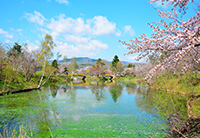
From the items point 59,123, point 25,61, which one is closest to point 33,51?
point 25,61

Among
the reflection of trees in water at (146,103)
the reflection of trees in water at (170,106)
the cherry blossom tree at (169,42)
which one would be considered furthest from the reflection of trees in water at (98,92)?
the cherry blossom tree at (169,42)

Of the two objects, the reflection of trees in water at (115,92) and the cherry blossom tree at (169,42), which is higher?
the cherry blossom tree at (169,42)

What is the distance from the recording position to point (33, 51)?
22469 mm

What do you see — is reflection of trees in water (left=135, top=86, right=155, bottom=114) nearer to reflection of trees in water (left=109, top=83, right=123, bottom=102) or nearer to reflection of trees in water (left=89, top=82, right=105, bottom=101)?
reflection of trees in water (left=109, top=83, right=123, bottom=102)

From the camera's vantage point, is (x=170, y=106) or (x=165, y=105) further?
(x=165, y=105)

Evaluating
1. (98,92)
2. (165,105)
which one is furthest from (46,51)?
(165,105)

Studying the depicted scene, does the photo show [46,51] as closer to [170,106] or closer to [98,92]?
[98,92]

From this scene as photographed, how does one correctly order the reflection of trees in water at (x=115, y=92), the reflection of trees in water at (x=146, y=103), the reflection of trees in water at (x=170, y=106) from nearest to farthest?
1. the reflection of trees in water at (x=170, y=106)
2. the reflection of trees in water at (x=146, y=103)
3. the reflection of trees in water at (x=115, y=92)

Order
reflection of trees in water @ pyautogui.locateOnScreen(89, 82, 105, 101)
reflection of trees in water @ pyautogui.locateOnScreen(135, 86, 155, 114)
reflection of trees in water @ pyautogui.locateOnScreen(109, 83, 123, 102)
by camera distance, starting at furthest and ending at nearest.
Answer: reflection of trees in water @ pyautogui.locateOnScreen(109, 83, 123, 102), reflection of trees in water @ pyautogui.locateOnScreen(89, 82, 105, 101), reflection of trees in water @ pyautogui.locateOnScreen(135, 86, 155, 114)

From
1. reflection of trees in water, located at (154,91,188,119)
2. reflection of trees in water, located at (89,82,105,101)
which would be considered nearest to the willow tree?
reflection of trees in water, located at (89,82,105,101)

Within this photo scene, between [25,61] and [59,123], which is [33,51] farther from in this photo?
[59,123]

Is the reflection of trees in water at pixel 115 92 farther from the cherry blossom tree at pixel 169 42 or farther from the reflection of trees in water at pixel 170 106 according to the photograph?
the cherry blossom tree at pixel 169 42

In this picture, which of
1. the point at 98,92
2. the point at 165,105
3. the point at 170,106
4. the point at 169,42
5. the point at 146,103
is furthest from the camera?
the point at 98,92

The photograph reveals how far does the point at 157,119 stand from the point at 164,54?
5728 mm
